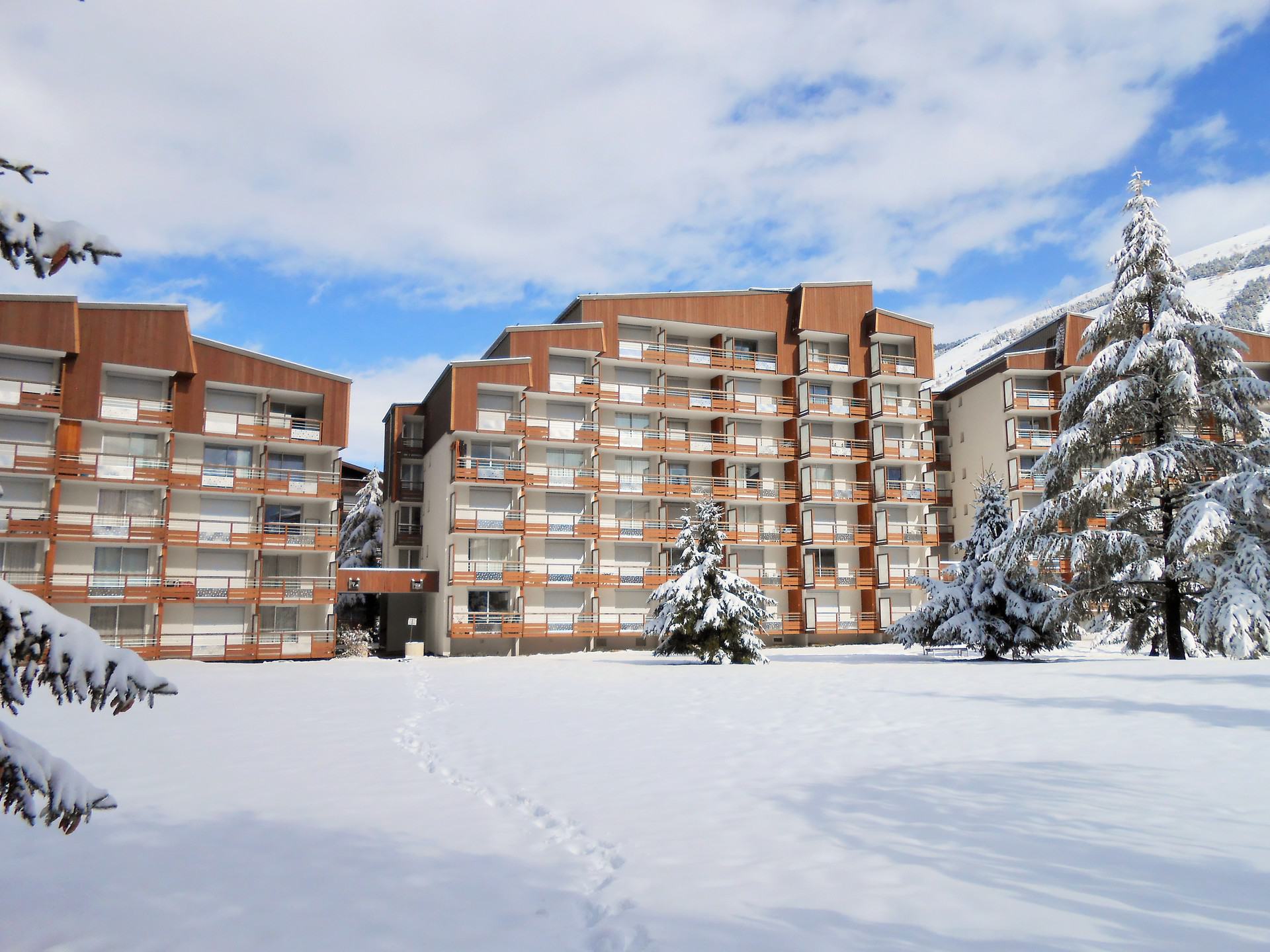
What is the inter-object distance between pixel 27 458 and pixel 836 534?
3880 cm

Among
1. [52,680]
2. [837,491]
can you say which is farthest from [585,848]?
[837,491]

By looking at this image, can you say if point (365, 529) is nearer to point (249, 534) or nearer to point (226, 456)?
point (226, 456)

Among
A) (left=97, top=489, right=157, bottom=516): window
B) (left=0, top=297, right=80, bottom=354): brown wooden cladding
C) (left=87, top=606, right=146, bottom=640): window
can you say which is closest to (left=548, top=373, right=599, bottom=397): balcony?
(left=97, top=489, right=157, bottom=516): window

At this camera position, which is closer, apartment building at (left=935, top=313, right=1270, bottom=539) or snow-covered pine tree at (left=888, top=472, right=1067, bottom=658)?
snow-covered pine tree at (left=888, top=472, right=1067, bottom=658)

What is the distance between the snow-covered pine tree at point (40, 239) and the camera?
4738 mm

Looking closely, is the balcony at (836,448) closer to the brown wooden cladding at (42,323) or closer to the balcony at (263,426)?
the balcony at (263,426)

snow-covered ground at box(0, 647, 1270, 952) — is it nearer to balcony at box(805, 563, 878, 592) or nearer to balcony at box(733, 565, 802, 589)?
balcony at box(733, 565, 802, 589)

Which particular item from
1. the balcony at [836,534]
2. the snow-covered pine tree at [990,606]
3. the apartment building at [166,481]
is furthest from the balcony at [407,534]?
the snow-covered pine tree at [990,606]

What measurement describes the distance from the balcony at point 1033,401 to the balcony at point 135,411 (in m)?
44.8

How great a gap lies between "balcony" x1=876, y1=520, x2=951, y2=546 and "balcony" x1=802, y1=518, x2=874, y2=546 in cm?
81

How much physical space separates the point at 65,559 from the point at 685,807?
37411mm

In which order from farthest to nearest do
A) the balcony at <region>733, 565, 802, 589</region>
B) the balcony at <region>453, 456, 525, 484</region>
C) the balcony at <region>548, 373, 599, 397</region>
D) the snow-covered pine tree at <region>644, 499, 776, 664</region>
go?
the balcony at <region>733, 565, 802, 589</region> → the balcony at <region>548, 373, 599, 397</region> → the balcony at <region>453, 456, 525, 484</region> → the snow-covered pine tree at <region>644, 499, 776, 664</region>

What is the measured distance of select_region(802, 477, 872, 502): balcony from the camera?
5225cm

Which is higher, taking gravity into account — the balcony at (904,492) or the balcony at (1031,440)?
the balcony at (1031,440)
